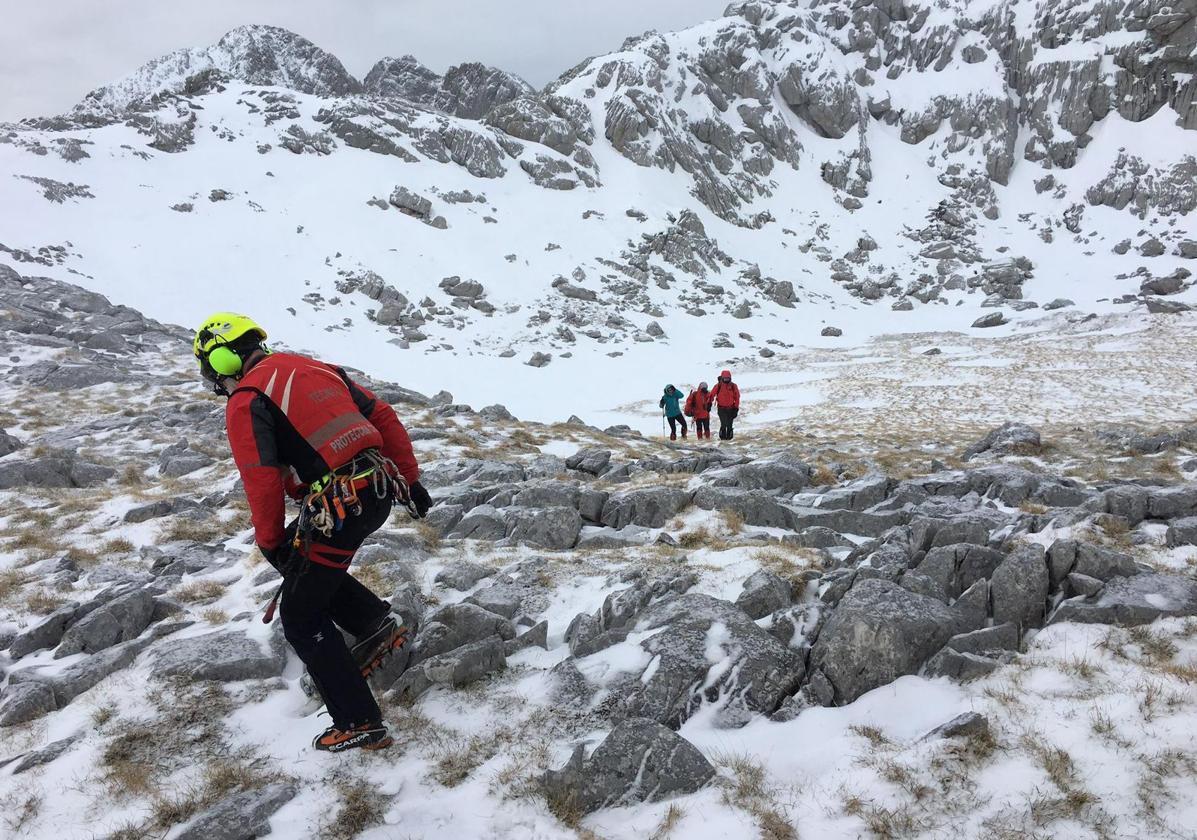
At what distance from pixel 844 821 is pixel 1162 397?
2968 cm

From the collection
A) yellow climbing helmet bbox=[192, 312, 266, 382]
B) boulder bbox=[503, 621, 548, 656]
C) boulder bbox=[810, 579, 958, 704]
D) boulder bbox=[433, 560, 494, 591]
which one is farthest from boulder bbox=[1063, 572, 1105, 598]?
yellow climbing helmet bbox=[192, 312, 266, 382]

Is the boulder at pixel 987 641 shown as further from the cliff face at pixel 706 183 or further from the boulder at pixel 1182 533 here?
the cliff face at pixel 706 183

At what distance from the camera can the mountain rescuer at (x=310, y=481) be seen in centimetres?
427

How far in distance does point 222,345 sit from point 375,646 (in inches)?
108

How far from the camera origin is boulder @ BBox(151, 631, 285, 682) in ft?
17.8

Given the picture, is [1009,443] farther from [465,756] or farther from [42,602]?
[42,602]

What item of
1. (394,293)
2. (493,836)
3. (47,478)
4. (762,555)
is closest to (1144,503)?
(762,555)

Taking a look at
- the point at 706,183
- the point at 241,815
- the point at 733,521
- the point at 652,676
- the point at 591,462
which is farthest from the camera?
the point at 706,183

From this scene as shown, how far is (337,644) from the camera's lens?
14.9 feet

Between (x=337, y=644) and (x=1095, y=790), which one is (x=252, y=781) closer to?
(x=337, y=644)

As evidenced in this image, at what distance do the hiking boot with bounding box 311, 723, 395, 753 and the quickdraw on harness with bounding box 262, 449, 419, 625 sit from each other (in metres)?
1.12

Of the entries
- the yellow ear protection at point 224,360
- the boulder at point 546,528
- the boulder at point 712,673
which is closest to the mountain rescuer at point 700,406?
the boulder at point 546,528

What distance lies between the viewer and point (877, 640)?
492 centimetres

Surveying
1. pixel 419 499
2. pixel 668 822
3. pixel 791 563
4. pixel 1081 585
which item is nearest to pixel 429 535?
pixel 419 499
